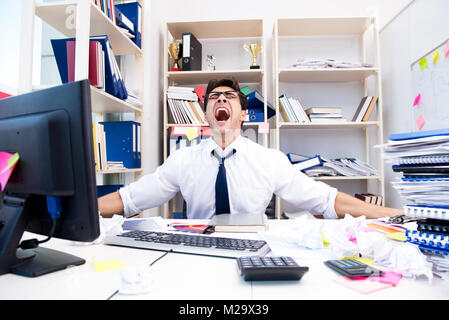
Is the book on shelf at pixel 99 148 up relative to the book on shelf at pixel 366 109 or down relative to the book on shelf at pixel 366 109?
down

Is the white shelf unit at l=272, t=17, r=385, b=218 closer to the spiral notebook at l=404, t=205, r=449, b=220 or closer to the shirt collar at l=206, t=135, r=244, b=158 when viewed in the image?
the shirt collar at l=206, t=135, r=244, b=158

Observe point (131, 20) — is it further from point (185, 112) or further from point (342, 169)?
point (342, 169)

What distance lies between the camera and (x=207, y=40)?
2973 millimetres

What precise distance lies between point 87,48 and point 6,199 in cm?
113

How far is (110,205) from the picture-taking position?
1.44 meters

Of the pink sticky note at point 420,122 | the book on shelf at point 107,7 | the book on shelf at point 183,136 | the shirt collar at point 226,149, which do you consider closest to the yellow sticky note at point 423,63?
the pink sticky note at point 420,122

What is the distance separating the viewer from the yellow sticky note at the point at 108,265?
64cm

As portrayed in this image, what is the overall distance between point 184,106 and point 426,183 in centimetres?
220

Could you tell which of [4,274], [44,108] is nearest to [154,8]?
[44,108]

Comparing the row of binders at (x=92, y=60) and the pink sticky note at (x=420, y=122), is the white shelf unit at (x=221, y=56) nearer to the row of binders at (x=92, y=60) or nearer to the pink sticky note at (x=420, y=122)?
the row of binders at (x=92, y=60)

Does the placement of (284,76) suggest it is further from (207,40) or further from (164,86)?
(164,86)

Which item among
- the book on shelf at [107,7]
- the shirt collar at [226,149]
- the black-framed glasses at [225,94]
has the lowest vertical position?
the shirt collar at [226,149]

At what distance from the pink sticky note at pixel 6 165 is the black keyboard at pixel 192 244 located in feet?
1.09

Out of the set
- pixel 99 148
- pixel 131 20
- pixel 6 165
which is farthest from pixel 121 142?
pixel 6 165
